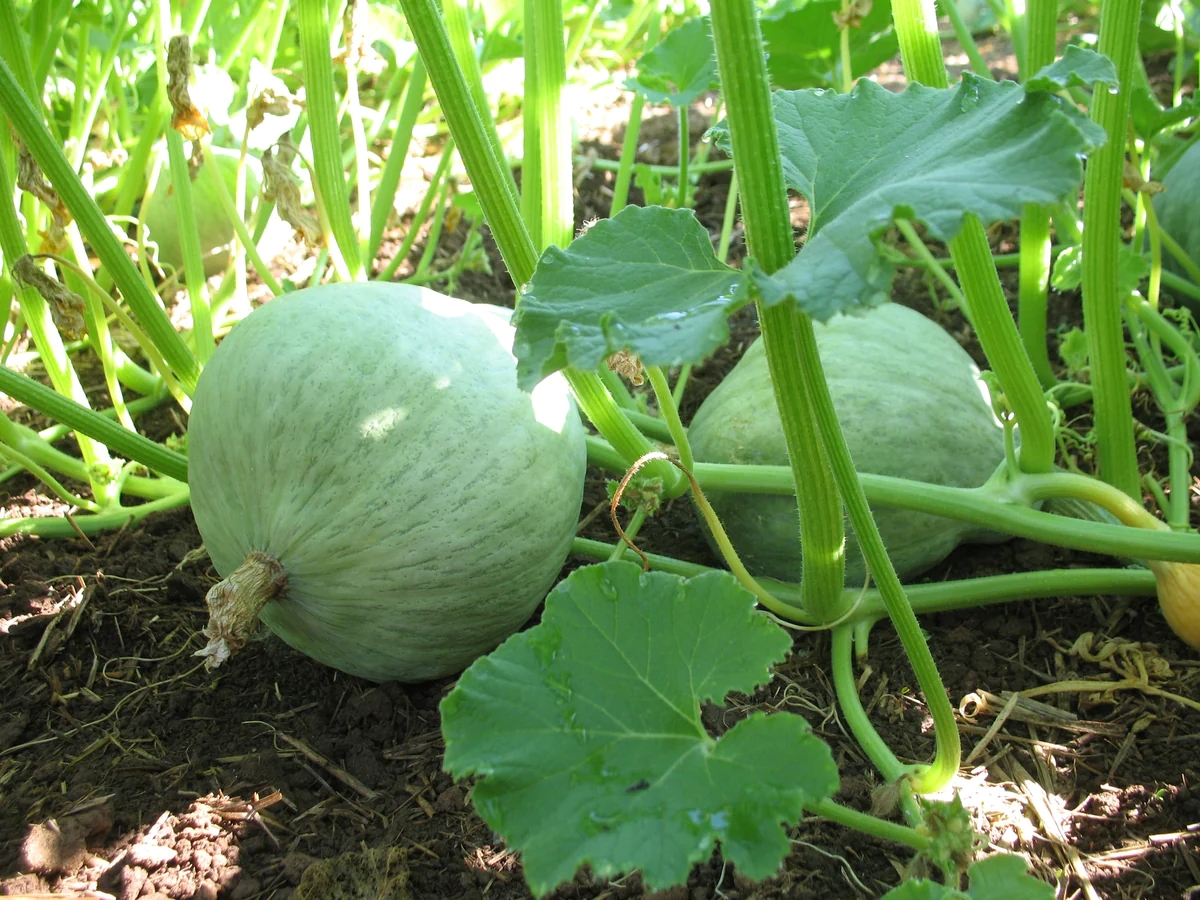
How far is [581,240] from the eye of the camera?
1068 mm

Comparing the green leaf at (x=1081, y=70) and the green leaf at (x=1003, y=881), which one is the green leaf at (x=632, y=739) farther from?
the green leaf at (x=1081, y=70)

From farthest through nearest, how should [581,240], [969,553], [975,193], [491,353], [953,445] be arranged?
[969,553]
[953,445]
[491,353]
[581,240]
[975,193]

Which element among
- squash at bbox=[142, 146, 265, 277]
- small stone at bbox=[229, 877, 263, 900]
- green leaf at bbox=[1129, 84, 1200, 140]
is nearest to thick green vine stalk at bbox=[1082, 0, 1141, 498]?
green leaf at bbox=[1129, 84, 1200, 140]

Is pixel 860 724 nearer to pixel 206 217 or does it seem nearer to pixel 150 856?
pixel 150 856

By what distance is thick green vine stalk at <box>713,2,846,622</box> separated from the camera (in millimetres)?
899

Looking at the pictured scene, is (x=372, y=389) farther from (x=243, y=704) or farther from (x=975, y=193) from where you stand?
(x=975, y=193)

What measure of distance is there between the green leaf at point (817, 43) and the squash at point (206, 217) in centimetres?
125

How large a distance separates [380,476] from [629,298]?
0.47 m

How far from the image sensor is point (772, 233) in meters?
0.95

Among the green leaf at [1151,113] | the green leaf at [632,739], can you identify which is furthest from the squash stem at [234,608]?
the green leaf at [1151,113]

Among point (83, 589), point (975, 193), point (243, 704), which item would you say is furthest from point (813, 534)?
point (83, 589)

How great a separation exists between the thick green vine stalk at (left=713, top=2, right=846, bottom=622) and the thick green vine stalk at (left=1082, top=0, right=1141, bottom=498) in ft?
2.05

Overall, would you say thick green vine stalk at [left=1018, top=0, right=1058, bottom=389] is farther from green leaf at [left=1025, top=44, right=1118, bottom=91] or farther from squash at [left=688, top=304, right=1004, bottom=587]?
green leaf at [left=1025, top=44, right=1118, bottom=91]

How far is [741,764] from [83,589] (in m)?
1.24
